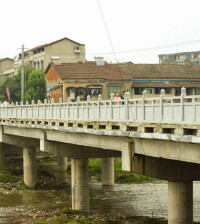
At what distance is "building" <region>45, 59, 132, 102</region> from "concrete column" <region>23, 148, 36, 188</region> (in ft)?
85.2

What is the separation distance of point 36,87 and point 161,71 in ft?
68.7

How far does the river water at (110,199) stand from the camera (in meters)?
30.4

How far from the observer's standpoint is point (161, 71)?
231 feet

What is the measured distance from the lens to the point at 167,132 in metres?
17.8

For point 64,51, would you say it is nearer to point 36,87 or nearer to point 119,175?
point 36,87

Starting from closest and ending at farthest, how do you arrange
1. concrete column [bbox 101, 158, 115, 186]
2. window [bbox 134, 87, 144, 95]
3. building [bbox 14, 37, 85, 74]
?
1. concrete column [bbox 101, 158, 115, 186]
2. window [bbox 134, 87, 144, 95]
3. building [bbox 14, 37, 85, 74]

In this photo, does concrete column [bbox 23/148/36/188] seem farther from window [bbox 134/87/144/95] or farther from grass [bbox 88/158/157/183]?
window [bbox 134/87/144/95]

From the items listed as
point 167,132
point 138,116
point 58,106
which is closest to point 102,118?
point 138,116

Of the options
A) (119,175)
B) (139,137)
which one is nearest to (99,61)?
(119,175)

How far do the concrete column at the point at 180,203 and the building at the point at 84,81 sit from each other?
4676cm

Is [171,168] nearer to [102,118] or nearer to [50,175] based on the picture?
[102,118]

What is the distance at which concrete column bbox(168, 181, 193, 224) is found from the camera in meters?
20.5

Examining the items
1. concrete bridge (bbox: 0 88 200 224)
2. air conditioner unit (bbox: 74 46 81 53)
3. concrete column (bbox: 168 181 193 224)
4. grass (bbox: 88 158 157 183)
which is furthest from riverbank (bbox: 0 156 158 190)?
air conditioner unit (bbox: 74 46 81 53)

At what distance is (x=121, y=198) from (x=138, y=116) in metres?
16.0
